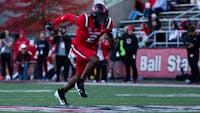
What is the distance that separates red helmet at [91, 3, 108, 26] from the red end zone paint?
1271cm

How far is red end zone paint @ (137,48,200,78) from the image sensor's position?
27359 mm

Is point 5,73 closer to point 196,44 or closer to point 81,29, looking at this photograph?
point 196,44

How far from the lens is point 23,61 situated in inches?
1144

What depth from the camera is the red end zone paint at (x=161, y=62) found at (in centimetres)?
2736

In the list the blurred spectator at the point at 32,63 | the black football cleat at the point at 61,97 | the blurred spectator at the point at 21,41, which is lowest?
the blurred spectator at the point at 32,63

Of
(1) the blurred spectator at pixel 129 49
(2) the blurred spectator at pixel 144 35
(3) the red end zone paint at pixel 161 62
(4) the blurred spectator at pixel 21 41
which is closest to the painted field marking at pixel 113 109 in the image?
(1) the blurred spectator at pixel 129 49

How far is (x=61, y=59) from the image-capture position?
1066 inches

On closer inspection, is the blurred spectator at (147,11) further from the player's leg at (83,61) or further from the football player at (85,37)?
the player's leg at (83,61)

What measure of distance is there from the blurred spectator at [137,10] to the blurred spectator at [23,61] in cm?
673

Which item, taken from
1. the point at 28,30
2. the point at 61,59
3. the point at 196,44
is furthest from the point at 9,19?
the point at 196,44

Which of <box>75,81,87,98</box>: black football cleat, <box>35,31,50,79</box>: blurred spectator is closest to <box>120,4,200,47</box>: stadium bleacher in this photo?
<box>35,31,50,79</box>: blurred spectator

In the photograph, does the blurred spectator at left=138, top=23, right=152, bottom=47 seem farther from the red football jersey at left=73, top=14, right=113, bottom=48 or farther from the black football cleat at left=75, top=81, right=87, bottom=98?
the black football cleat at left=75, top=81, right=87, bottom=98

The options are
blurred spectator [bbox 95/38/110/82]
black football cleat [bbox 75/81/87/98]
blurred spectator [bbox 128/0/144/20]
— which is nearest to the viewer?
black football cleat [bbox 75/81/87/98]

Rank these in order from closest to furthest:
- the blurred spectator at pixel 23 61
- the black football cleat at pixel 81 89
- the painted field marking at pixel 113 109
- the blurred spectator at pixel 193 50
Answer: the painted field marking at pixel 113 109, the black football cleat at pixel 81 89, the blurred spectator at pixel 193 50, the blurred spectator at pixel 23 61
